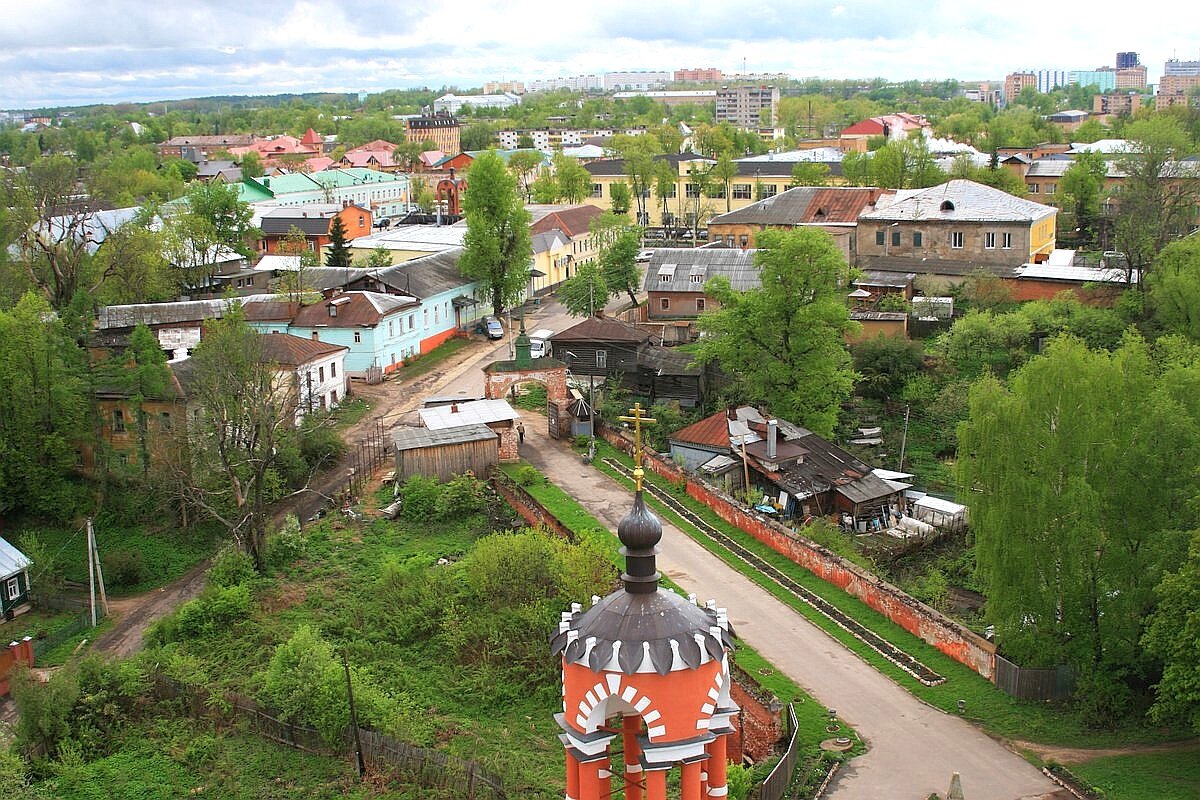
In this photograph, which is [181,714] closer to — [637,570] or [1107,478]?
[637,570]

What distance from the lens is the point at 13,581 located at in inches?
1053

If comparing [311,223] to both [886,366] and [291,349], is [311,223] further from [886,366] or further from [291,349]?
[886,366]

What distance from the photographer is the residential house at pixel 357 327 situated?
41.6 m

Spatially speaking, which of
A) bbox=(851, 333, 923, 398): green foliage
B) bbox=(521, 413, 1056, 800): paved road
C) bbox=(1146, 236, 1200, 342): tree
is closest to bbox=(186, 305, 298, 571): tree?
bbox=(521, 413, 1056, 800): paved road

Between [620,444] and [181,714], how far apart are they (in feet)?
49.2

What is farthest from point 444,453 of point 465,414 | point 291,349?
point 291,349

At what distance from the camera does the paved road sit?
16469 millimetres

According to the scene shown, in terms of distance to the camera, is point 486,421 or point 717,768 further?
point 486,421

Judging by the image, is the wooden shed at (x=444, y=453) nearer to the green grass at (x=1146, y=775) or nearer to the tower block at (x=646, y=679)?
the green grass at (x=1146, y=775)

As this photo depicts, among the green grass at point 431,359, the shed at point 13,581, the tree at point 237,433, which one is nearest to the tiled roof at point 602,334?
the green grass at point 431,359

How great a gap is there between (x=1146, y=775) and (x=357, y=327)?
30628 mm

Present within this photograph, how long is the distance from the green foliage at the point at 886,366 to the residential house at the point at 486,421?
39.9ft

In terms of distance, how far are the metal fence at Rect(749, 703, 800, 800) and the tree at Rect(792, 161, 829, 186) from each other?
192ft

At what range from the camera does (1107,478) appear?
1891 cm
